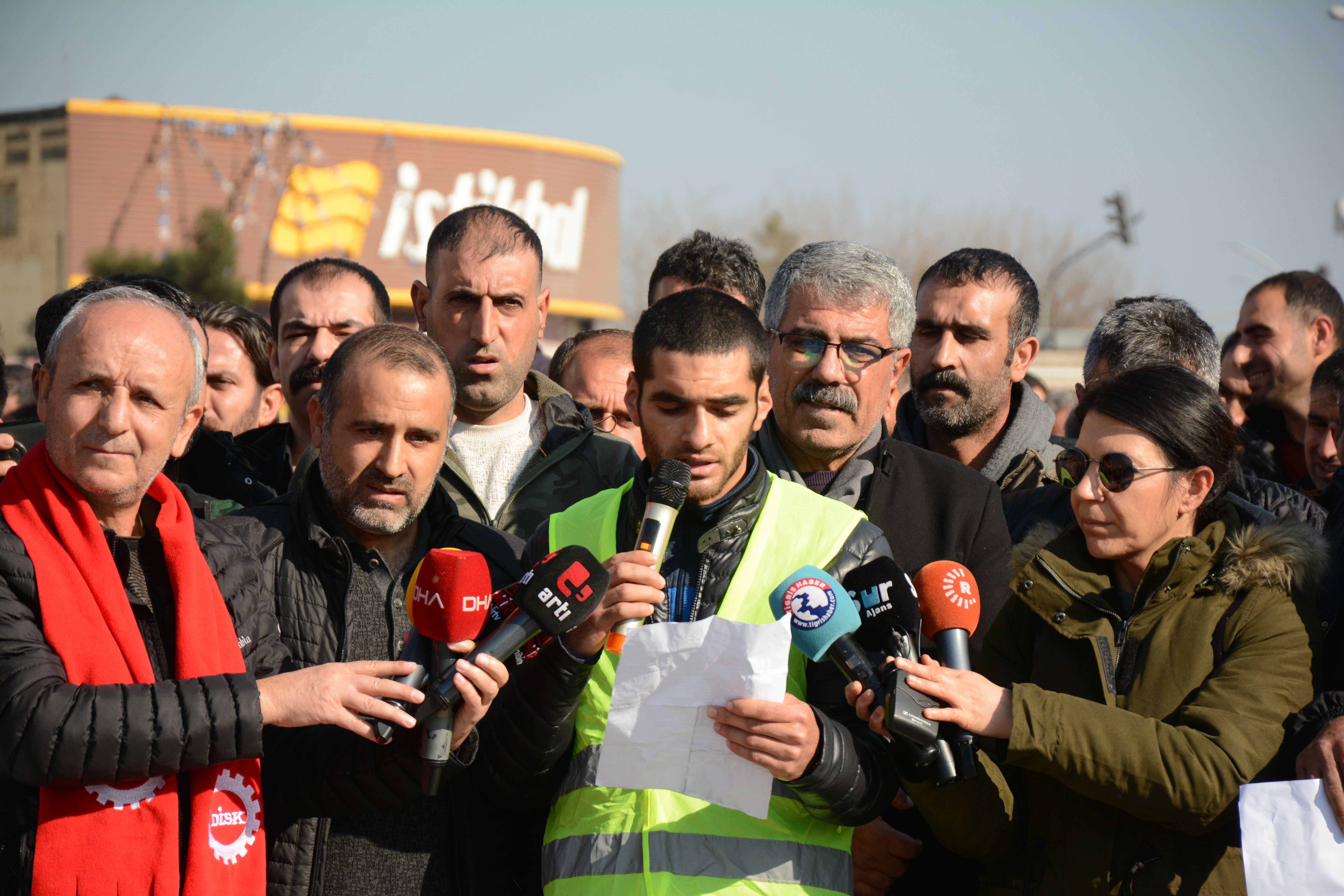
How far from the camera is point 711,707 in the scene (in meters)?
2.71

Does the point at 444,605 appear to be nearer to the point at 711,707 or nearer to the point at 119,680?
the point at 711,707

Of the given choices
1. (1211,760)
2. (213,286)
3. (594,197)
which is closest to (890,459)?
(1211,760)

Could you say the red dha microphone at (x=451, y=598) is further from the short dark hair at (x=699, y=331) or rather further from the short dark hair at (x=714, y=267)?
the short dark hair at (x=714, y=267)

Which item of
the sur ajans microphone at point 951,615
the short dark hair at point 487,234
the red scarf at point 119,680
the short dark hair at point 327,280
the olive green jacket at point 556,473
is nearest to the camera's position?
the red scarf at point 119,680

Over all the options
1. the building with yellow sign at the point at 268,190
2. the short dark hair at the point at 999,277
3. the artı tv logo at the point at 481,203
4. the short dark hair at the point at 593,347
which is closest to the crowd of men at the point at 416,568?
the short dark hair at the point at 999,277

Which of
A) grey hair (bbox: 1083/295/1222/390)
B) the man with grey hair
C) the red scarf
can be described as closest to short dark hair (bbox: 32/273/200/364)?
the red scarf

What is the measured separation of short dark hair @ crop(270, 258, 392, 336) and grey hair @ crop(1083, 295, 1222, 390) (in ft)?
9.44

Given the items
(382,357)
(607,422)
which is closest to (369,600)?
(382,357)

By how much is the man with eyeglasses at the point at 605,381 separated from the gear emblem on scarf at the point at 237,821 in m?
2.57

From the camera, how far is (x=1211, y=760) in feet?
9.19

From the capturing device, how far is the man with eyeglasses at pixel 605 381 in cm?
543

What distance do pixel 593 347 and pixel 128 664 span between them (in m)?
3.22

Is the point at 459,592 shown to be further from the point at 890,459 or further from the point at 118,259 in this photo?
the point at 118,259

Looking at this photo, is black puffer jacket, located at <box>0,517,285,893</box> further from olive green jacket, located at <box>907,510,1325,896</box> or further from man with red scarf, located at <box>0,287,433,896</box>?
olive green jacket, located at <box>907,510,1325,896</box>
